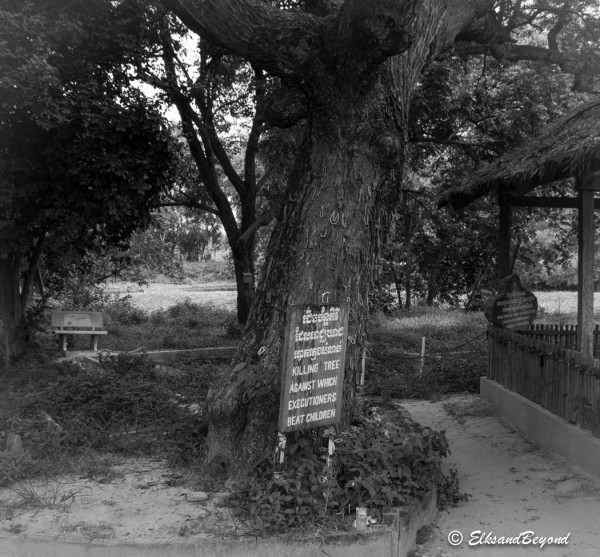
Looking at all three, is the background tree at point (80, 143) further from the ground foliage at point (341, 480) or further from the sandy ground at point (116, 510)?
the ground foliage at point (341, 480)

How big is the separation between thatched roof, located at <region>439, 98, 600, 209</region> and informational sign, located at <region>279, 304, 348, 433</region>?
3.45 meters

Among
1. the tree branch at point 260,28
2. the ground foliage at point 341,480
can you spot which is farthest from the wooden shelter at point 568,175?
the ground foliage at point 341,480

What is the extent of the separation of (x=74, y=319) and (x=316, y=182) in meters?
8.81

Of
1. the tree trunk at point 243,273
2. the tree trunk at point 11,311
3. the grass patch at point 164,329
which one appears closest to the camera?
the tree trunk at point 11,311

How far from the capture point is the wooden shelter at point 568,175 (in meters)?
7.60

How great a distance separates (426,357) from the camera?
545 inches

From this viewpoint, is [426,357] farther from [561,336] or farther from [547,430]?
[547,430]

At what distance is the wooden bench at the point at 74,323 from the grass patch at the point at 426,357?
17.9ft

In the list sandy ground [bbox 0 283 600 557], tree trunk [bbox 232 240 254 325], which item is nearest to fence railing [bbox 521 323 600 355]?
sandy ground [bbox 0 283 600 557]

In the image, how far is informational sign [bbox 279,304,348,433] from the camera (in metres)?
5.19

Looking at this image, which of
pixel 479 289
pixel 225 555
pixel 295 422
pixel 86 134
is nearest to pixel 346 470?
pixel 295 422

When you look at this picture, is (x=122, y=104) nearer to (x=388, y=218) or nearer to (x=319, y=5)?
(x=319, y=5)

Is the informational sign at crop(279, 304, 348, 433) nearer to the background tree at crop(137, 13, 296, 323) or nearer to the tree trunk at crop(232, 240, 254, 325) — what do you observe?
the background tree at crop(137, 13, 296, 323)

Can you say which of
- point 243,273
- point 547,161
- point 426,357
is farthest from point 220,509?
point 243,273
